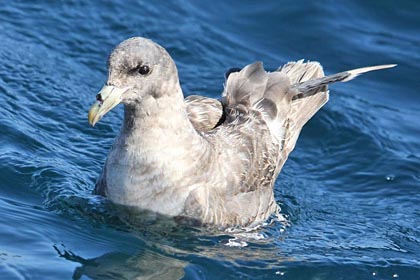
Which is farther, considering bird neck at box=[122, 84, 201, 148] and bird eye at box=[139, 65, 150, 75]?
bird neck at box=[122, 84, 201, 148]

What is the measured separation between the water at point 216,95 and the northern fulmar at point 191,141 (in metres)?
0.23

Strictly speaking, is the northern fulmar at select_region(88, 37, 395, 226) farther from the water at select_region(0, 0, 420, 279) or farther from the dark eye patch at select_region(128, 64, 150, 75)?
the water at select_region(0, 0, 420, 279)

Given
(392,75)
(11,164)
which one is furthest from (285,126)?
(392,75)

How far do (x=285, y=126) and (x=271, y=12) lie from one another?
411cm

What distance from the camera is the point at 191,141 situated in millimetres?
8039

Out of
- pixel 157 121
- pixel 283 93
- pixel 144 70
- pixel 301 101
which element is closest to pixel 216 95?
pixel 301 101

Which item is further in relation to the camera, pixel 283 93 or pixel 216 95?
pixel 216 95

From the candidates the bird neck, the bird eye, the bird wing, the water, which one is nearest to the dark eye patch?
the bird eye

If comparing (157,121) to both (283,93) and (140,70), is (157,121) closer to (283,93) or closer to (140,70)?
(140,70)

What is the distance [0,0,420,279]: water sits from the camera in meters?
7.92

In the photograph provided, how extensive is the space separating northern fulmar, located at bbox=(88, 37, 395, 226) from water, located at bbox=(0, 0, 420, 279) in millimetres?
233

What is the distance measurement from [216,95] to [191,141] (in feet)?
11.7

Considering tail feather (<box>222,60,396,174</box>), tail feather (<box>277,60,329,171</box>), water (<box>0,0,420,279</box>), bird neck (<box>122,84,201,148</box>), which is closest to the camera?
bird neck (<box>122,84,201,148</box>)

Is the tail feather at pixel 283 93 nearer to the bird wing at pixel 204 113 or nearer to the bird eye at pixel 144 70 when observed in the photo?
the bird wing at pixel 204 113
